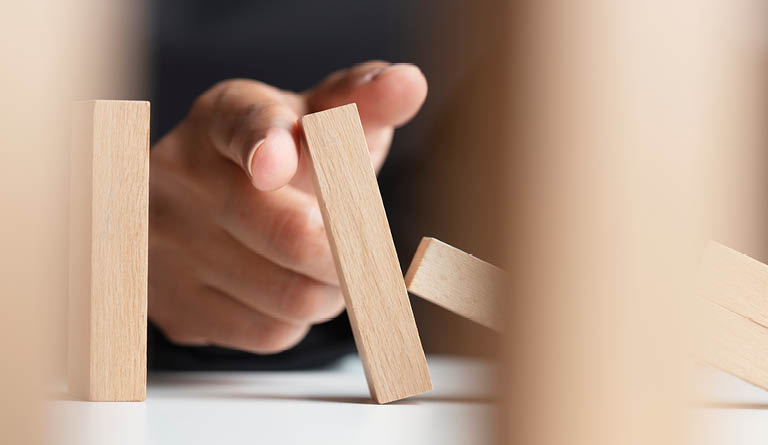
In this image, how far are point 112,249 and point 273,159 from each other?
7cm

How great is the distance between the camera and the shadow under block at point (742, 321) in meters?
0.28

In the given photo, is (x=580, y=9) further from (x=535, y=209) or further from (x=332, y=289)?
(x=332, y=289)

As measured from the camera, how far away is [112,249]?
0.29 m

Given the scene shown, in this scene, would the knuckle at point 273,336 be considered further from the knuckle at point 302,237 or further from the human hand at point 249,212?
the knuckle at point 302,237

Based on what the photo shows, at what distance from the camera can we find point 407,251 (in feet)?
2.83

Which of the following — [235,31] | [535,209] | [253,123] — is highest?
[235,31]

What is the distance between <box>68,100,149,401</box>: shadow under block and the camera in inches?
11.3

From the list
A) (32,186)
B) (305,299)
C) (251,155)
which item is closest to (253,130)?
(251,155)

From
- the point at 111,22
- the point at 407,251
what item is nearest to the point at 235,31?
the point at 407,251

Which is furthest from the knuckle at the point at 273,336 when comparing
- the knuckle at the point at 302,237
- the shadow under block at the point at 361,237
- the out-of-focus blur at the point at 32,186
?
the out-of-focus blur at the point at 32,186

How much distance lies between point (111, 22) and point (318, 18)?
93 centimetres

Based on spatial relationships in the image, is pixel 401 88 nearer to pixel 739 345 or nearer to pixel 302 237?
pixel 302 237

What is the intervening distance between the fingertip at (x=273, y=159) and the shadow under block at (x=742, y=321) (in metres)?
0.16

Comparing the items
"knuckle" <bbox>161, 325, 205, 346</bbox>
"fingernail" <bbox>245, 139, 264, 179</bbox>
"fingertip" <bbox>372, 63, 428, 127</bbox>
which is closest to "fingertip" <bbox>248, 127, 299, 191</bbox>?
"fingernail" <bbox>245, 139, 264, 179</bbox>
